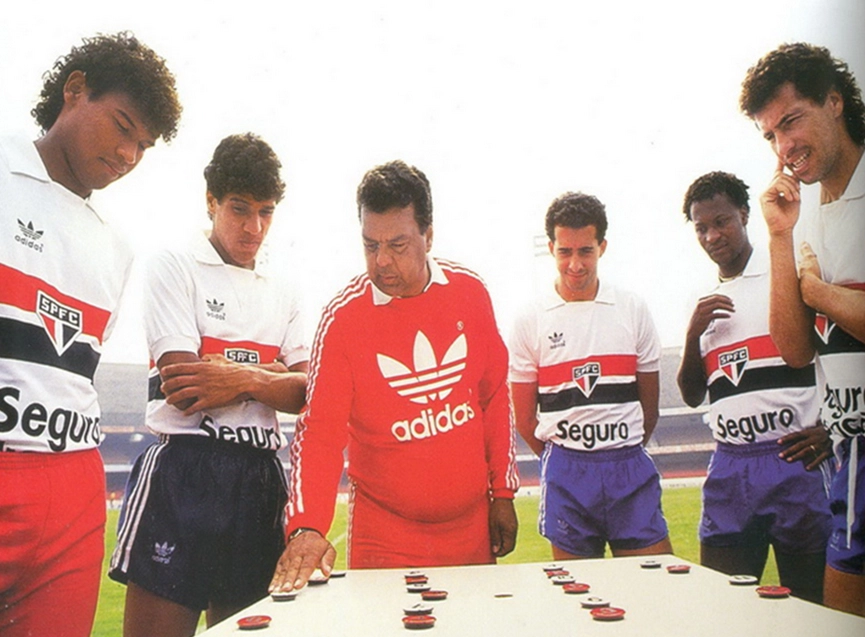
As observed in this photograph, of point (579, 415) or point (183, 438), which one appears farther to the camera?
point (579, 415)

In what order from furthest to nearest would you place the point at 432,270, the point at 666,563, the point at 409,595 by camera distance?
the point at 432,270
the point at 666,563
the point at 409,595

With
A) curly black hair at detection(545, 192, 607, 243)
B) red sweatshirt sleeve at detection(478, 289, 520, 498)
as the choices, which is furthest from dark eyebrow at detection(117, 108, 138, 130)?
curly black hair at detection(545, 192, 607, 243)

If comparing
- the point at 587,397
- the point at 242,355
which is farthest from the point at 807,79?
the point at 242,355

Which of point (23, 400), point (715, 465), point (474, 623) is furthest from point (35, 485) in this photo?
point (715, 465)

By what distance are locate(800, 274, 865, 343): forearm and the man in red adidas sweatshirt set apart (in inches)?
32.0

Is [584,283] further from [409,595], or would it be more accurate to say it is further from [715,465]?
[409,595]

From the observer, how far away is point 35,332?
148 cm

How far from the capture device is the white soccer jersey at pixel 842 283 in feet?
5.99

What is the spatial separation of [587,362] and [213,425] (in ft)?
3.74

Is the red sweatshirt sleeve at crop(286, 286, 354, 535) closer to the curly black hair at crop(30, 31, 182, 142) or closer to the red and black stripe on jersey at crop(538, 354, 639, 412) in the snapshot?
the curly black hair at crop(30, 31, 182, 142)

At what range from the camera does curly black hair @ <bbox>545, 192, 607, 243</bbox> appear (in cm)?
238

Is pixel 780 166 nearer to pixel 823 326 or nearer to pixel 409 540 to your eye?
pixel 823 326

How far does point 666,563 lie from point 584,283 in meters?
1.06

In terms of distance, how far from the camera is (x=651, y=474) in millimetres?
2252
